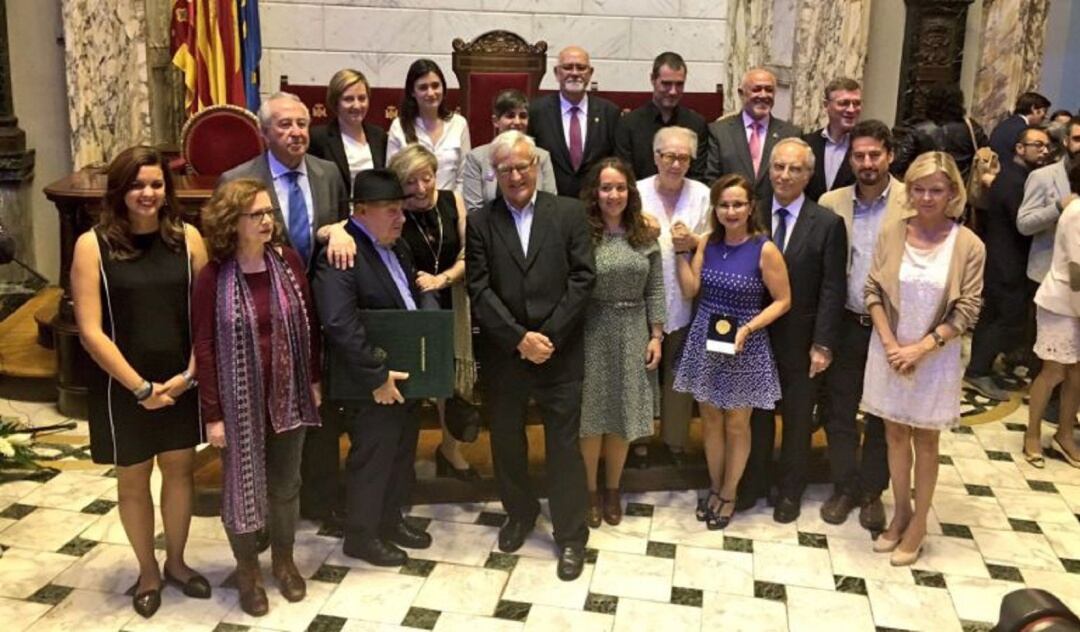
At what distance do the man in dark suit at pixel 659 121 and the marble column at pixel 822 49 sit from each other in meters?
2.88

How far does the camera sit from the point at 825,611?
4340 millimetres

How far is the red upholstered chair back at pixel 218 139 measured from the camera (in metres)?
6.32

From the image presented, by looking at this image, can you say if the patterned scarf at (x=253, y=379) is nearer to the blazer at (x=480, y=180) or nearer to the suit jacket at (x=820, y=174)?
the blazer at (x=480, y=180)

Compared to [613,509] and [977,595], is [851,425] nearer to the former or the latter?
[977,595]

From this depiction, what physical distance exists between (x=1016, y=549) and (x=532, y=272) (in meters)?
2.54

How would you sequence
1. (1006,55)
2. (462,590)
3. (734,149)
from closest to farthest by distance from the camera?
(462,590) → (734,149) → (1006,55)

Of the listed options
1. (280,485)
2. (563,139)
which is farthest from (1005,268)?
(280,485)

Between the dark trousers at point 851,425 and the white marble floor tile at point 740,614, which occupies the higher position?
the dark trousers at point 851,425

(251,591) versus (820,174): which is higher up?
(820,174)

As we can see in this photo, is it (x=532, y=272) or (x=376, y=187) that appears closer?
(x=376, y=187)

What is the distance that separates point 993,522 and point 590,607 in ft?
7.02

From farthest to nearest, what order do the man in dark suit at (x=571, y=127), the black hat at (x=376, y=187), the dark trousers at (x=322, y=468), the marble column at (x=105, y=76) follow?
the marble column at (x=105, y=76) → the man in dark suit at (x=571, y=127) → the dark trousers at (x=322, y=468) → the black hat at (x=376, y=187)

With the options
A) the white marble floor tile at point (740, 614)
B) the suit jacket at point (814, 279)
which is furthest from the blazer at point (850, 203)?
the white marble floor tile at point (740, 614)

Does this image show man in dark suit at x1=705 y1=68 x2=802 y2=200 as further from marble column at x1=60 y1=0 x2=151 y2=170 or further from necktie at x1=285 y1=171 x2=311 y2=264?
marble column at x1=60 y1=0 x2=151 y2=170
